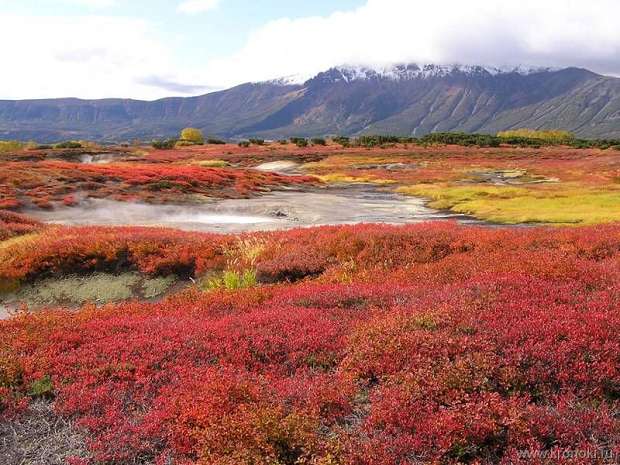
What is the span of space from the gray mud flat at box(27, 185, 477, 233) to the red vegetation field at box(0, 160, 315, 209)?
10.4 ft

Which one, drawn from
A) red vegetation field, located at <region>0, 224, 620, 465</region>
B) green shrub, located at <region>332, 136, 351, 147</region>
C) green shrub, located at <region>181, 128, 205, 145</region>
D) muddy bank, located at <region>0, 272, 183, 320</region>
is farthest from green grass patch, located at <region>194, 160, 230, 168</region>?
red vegetation field, located at <region>0, 224, 620, 465</region>

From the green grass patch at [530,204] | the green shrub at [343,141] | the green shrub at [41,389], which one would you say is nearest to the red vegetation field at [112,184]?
the green grass patch at [530,204]

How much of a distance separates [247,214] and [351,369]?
35570mm

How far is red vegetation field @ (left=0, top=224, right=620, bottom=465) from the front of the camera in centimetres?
643

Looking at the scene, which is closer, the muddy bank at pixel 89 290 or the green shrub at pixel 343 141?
the muddy bank at pixel 89 290

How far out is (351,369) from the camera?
866 cm

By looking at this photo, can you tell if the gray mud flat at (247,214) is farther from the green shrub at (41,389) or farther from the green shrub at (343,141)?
the green shrub at (343,141)

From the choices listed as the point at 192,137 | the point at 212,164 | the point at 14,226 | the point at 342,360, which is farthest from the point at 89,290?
the point at 192,137

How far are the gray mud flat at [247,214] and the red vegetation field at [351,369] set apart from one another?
2175 cm

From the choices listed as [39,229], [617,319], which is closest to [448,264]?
[617,319]

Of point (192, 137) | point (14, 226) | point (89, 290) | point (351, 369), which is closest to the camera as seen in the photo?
point (351, 369)

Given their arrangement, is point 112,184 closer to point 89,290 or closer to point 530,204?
point 89,290

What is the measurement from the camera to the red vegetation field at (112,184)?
47219 millimetres

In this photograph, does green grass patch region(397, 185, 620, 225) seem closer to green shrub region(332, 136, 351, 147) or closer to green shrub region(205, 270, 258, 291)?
green shrub region(205, 270, 258, 291)
